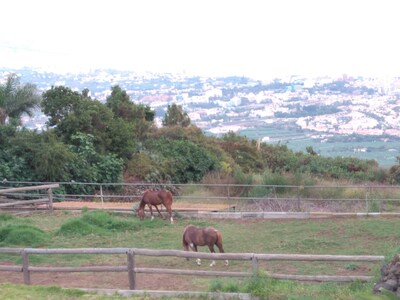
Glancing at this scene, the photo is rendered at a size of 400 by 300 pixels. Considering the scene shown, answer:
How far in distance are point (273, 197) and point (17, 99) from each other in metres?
15.3

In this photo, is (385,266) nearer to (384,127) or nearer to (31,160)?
(31,160)

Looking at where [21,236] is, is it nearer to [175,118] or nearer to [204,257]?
[204,257]

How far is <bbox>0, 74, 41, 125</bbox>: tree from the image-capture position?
106ft

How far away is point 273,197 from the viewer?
22484mm

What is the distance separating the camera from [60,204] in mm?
22359

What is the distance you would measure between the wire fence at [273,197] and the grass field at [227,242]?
72.2 inches

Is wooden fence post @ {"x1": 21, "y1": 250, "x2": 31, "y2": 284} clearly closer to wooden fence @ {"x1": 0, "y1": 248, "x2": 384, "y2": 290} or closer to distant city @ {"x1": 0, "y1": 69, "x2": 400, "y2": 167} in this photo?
wooden fence @ {"x1": 0, "y1": 248, "x2": 384, "y2": 290}

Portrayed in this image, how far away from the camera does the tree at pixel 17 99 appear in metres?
32.3

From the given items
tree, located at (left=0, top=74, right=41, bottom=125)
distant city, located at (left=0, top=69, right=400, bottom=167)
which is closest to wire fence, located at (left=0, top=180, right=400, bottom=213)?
tree, located at (left=0, top=74, right=41, bottom=125)

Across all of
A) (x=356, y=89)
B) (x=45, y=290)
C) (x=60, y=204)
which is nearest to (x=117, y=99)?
(x=60, y=204)

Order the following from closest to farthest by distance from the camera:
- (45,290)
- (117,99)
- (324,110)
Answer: (45,290) → (117,99) → (324,110)

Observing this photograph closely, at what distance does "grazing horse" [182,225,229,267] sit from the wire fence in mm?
5854

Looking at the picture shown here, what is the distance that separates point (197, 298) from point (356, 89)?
9270 cm

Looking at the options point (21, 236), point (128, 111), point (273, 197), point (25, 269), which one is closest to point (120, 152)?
point (128, 111)
